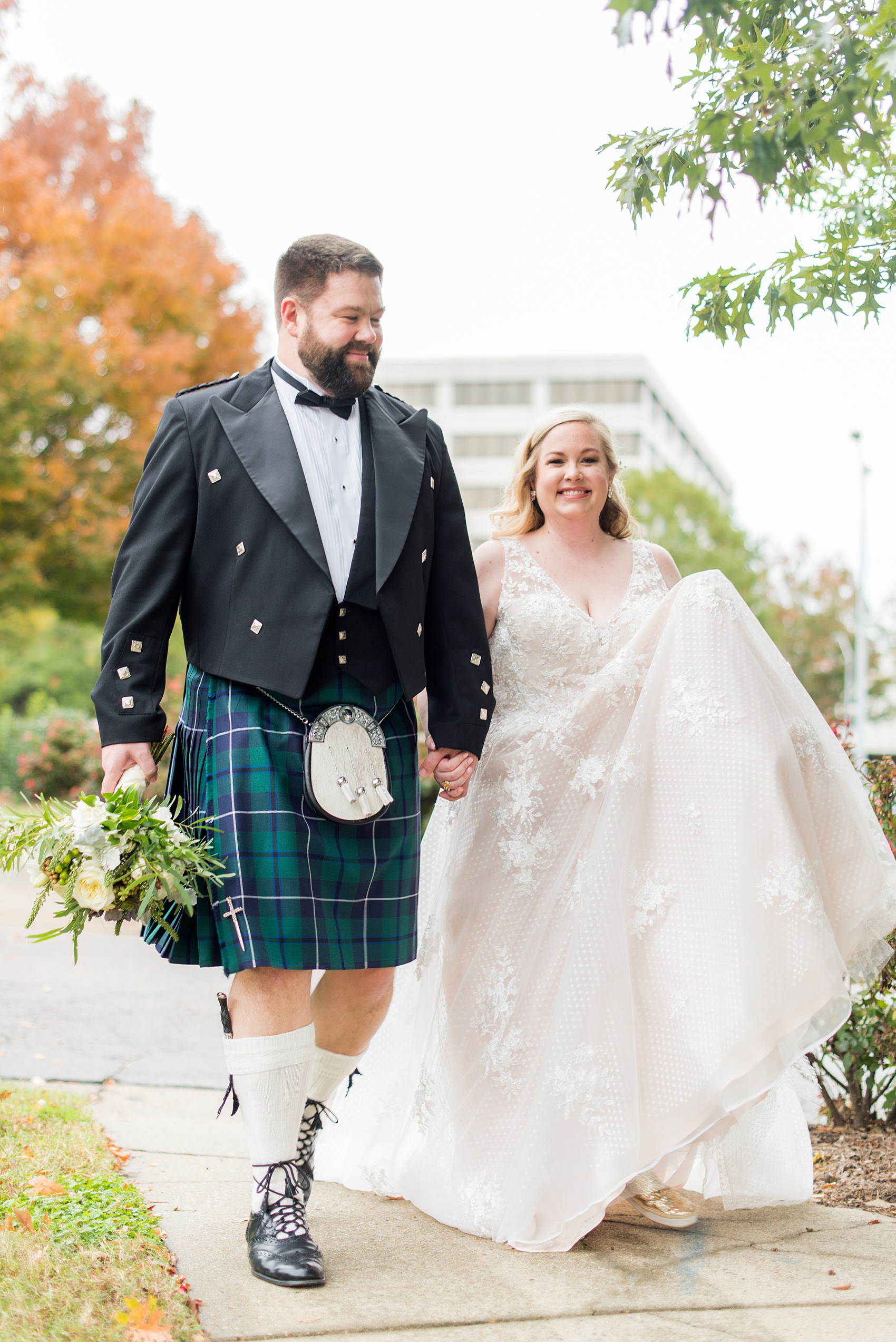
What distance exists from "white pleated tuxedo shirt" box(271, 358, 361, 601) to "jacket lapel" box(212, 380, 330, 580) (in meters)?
0.03

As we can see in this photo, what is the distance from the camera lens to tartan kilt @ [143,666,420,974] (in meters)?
2.68

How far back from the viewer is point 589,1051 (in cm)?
278

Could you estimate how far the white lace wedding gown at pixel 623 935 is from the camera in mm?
2697

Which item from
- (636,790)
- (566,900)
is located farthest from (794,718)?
(566,900)

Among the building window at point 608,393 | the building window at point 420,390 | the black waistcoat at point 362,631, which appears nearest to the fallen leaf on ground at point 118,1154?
the black waistcoat at point 362,631

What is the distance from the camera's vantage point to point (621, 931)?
285cm

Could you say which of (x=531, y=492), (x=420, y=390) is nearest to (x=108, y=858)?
(x=531, y=492)

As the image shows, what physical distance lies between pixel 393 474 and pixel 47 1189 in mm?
1944

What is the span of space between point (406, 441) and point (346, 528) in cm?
33

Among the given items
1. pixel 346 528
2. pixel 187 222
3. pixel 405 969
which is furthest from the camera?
pixel 187 222

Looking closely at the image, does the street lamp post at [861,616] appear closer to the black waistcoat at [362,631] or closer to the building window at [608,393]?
the black waistcoat at [362,631]

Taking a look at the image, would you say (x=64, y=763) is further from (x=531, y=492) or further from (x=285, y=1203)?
(x=285, y=1203)

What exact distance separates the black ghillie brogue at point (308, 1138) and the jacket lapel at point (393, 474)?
4.24 ft

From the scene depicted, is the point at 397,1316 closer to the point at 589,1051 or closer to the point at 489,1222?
A: the point at 489,1222
